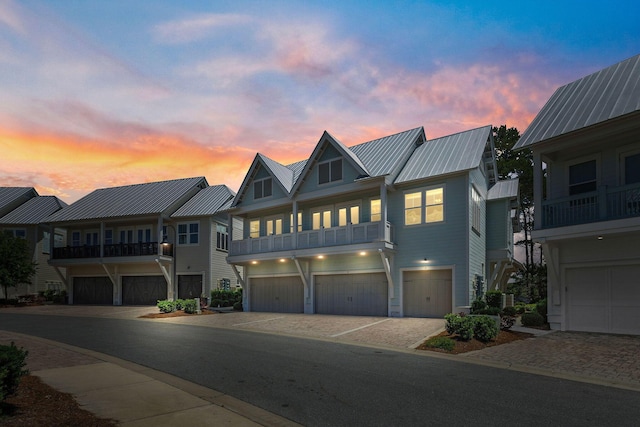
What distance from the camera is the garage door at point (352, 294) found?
25.9 metres

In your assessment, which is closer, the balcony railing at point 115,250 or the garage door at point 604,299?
the garage door at point 604,299

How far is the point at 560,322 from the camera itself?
1809cm

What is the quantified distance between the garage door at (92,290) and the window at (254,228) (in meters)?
16.6

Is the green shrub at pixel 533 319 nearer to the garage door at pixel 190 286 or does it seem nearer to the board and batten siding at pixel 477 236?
the board and batten siding at pixel 477 236

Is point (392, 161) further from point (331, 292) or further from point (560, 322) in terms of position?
point (560, 322)

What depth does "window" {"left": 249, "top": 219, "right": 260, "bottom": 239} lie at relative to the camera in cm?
3278

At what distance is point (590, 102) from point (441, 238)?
9.13 meters

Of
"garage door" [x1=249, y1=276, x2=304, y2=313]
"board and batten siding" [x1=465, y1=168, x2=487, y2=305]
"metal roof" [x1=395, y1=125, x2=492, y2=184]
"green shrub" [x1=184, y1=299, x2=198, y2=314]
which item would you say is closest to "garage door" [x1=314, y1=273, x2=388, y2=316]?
"garage door" [x1=249, y1=276, x2=304, y2=313]

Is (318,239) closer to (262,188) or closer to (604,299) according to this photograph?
(262,188)

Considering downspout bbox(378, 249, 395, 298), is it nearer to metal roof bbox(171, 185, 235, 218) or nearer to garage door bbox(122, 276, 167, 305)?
metal roof bbox(171, 185, 235, 218)

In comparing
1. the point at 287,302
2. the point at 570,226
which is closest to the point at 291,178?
the point at 287,302

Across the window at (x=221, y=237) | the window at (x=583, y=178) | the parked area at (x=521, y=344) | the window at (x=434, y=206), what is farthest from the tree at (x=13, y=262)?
the window at (x=583, y=178)

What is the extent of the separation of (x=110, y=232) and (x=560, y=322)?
120ft

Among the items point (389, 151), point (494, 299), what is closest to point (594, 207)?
point (494, 299)
